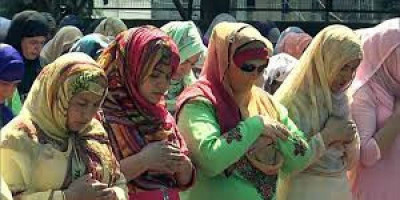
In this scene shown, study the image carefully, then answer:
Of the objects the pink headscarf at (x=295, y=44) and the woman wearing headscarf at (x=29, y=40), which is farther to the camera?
the pink headscarf at (x=295, y=44)

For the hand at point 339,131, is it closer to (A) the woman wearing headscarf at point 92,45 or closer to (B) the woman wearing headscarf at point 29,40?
(A) the woman wearing headscarf at point 92,45

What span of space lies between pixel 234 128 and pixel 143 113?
0.36 meters

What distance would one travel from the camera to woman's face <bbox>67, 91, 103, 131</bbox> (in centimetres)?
280

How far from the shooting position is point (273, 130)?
3.33m

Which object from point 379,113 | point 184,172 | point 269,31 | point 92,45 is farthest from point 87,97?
point 269,31

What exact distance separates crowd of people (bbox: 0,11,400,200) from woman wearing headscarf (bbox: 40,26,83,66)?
53.7 inches

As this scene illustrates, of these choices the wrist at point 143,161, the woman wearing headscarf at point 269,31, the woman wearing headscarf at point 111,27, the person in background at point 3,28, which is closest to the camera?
the wrist at point 143,161

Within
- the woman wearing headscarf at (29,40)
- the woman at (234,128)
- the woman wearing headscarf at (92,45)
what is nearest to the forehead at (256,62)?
the woman at (234,128)

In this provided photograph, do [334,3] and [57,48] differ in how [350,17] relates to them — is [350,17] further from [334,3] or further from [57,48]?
[57,48]

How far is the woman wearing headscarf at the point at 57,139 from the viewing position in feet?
8.96

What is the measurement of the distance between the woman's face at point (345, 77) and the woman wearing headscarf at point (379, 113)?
8.5 inches

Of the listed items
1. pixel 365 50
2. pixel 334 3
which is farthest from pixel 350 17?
pixel 365 50

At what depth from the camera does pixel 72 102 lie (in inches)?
110

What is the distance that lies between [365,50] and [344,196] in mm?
719
